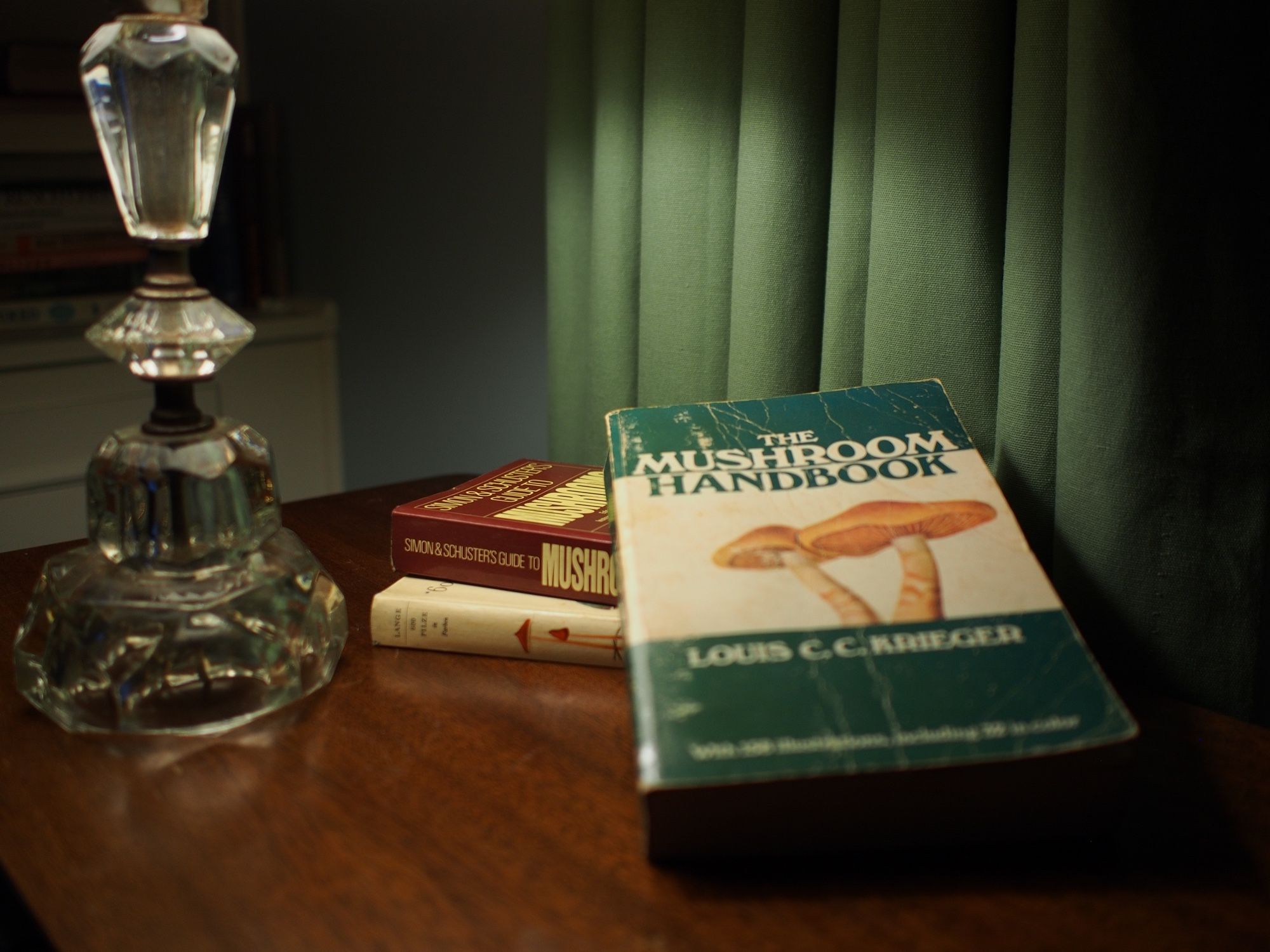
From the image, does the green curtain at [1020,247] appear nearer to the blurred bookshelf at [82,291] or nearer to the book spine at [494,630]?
the book spine at [494,630]

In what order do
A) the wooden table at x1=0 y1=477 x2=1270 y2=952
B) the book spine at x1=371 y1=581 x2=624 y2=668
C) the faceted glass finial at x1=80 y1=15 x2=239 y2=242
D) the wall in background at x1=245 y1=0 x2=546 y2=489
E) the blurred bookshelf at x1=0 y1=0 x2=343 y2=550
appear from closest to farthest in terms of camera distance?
the wooden table at x1=0 y1=477 x2=1270 y2=952 → the faceted glass finial at x1=80 y1=15 x2=239 y2=242 → the book spine at x1=371 y1=581 x2=624 y2=668 → the blurred bookshelf at x1=0 y1=0 x2=343 y2=550 → the wall in background at x1=245 y1=0 x2=546 y2=489

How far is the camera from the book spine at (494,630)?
0.62m

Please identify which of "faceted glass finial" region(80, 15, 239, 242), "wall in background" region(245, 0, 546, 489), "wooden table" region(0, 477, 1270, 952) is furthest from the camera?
"wall in background" region(245, 0, 546, 489)

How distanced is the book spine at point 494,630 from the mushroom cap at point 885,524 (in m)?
0.13

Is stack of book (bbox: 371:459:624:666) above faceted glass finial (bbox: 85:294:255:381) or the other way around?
the other way around

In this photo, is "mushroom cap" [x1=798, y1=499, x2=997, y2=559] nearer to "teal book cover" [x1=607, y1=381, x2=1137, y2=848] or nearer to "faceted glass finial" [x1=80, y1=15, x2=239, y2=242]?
"teal book cover" [x1=607, y1=381, x2=1137, y2=848]

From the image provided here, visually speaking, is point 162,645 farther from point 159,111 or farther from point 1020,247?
point 1020,247

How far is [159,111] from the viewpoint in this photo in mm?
525

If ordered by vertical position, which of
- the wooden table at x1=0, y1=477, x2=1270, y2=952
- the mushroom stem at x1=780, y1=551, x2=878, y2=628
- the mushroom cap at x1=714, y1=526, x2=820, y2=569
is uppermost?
the mushroom cap at x1=714, y1=526, x2=820, y2=569

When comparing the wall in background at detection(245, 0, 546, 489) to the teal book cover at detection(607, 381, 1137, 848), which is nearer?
the teal book cover at detection(607, 381, 1137, 848)

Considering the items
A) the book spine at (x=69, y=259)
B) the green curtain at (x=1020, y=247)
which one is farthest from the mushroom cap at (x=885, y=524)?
the book spine at (x=69, y=259)

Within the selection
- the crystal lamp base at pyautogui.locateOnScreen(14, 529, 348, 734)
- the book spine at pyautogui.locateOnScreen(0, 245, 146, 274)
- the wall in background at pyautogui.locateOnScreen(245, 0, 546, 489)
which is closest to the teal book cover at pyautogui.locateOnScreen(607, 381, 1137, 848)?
the crystal lamp base at pyautogui.locateOnScreen(14, 529, 348, 734)

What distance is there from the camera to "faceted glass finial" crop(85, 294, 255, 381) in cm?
55

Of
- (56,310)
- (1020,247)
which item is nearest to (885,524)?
(1020,247)
